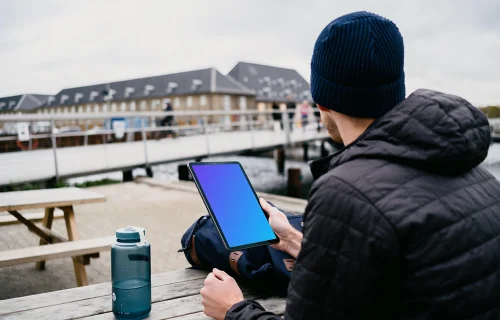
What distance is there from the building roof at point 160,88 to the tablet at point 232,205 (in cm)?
6107

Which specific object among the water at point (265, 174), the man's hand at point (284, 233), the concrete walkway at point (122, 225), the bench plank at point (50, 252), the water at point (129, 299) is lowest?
the water at point (265, 174)

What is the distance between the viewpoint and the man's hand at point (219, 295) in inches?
49.7

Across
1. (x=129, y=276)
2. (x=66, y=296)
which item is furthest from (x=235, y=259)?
(x=66, y=296)

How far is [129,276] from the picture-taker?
1.37m

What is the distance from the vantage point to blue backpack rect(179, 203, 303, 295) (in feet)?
4.98

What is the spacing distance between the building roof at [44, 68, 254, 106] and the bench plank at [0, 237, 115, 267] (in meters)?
58.9

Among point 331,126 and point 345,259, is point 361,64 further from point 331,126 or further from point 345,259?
point 345,259

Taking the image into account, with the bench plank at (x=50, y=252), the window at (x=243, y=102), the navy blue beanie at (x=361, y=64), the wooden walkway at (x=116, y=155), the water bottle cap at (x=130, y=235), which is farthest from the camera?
the window at (x=243, y=102)

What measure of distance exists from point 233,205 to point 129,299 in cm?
42

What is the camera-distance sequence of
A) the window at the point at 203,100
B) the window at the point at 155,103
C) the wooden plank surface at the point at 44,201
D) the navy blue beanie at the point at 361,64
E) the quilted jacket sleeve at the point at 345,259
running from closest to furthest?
the quilted jacket sleeve at the point at 345,259
the navy blue beanie at the point at 361,64
the wooden plank surface at the point at 44,201
the window at the point at 203,100
the window at the point at 155,103

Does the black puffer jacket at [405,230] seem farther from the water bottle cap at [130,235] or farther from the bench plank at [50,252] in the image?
the bench plank at [50,252]

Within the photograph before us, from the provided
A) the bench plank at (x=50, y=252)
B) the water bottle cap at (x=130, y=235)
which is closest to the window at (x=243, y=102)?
the bench plank at (x=50, y=252)

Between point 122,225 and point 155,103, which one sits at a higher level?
point 155,103

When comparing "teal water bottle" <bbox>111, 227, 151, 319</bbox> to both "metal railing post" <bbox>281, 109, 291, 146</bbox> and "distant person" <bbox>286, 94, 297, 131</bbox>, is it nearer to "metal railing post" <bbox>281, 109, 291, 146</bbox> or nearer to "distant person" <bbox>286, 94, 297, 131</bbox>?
"metal railing post" <bbox>281, 109, 291, 146</bbox>
